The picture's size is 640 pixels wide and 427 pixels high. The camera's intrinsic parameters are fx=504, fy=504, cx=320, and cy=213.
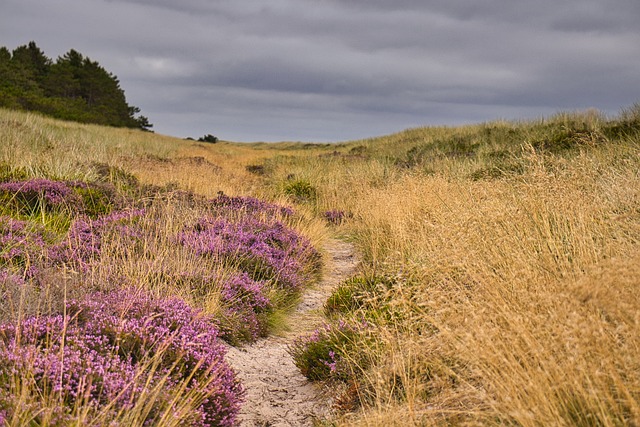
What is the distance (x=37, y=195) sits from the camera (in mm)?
7578

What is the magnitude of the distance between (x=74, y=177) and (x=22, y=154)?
98.2 inches

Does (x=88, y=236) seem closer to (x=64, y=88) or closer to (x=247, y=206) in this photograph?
(x=247, y=206)

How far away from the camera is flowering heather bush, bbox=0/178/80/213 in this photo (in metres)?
7.36

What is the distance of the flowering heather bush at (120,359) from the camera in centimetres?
268

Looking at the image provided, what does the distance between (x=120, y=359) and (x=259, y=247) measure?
3.60m

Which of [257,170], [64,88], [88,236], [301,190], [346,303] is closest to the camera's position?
[346,303]

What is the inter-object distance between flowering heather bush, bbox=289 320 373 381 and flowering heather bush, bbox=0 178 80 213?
4883 millimetres

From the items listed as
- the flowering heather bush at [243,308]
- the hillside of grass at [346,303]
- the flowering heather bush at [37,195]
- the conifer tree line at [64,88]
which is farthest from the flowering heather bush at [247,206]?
the conifer tree line at [64,88]

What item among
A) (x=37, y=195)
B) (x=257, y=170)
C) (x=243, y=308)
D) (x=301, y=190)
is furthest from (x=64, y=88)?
(x=243, y=308)

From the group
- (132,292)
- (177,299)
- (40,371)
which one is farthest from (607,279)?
(132,292)

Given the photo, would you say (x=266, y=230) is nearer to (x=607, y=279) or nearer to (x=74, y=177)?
(x=74, y=177)

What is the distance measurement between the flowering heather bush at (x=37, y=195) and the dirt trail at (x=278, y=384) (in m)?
4.15

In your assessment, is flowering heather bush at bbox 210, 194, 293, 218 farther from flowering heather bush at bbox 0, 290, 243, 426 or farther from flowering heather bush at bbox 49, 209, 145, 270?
flowering heather bush at bbox 0, 290, 243, 426

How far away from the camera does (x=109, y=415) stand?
99.3 inches
